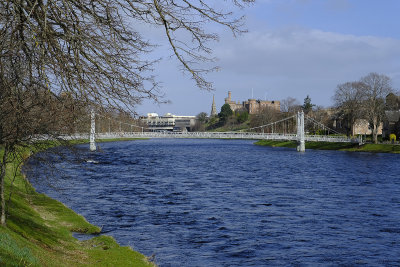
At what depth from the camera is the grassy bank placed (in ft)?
33.4

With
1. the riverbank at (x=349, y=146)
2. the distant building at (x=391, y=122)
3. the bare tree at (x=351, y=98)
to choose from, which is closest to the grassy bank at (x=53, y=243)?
the riverbank at (x=349, y=146)

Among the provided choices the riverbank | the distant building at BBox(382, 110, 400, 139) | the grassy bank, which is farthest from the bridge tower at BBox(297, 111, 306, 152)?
the grassy bank

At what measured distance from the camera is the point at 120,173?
153 ft

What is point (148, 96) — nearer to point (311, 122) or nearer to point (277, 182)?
point (277, 182)

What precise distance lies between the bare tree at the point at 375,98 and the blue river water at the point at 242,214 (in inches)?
1547

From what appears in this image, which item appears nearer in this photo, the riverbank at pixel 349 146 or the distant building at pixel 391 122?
the riverbank at pixel 349 146

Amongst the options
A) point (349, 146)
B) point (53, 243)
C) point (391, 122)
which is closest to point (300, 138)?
point (349, 146)

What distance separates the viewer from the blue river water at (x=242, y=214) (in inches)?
695

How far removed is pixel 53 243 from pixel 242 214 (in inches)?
497

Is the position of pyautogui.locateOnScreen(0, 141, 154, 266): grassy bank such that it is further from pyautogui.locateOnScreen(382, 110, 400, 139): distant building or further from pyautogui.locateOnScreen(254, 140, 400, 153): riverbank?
pyautogui.locateOnScreen(382, 110, 400, 139): distant building

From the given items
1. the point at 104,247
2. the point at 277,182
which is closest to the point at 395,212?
the point at 277,182

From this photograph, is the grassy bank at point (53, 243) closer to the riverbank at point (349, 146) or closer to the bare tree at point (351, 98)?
the riverbank at point (349, 146)

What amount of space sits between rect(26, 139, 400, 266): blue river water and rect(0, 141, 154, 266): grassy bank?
1.25 meters

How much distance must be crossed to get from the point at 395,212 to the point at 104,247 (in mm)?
17482
